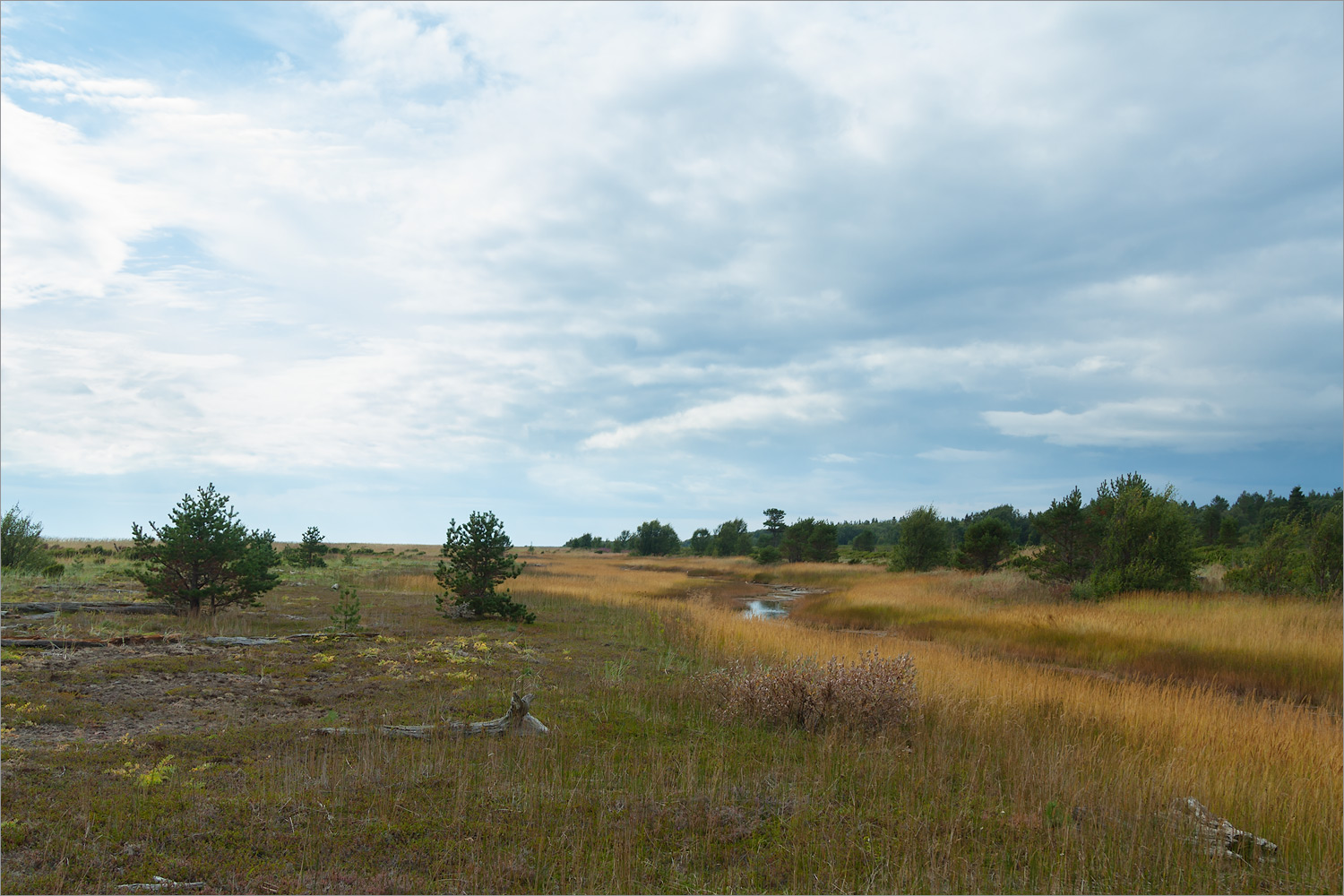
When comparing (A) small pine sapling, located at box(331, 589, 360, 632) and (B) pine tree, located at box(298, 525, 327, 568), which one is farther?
(B) pine tree, located at box(298, 525, 327, 568)

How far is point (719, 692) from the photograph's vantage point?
10547 millimetres

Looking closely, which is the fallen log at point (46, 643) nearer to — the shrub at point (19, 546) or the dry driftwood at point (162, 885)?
the dry driftwood at point (162, 885)

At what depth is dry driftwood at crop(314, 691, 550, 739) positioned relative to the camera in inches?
313

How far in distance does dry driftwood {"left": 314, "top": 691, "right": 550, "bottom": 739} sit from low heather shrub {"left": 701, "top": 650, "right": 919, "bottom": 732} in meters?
2.83

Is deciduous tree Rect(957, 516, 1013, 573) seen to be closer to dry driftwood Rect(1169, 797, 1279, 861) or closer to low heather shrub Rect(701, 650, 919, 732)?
low heather shrub Rect(701, 650, 919, 732)

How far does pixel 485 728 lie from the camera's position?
8258 mm

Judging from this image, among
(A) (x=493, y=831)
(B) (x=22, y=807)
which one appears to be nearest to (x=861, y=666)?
(A) (x=493, y=831)

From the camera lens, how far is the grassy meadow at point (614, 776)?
5.09m

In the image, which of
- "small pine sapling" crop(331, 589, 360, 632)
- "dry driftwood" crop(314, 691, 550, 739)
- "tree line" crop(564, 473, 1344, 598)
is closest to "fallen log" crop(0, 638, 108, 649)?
"small pine sapling" crop(331, 589, 360, 632)

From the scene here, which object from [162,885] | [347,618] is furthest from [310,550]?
[162,885]

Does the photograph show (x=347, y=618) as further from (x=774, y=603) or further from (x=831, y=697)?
(x=774, y=603)

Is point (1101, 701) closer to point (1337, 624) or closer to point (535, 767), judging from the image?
point (535, 767)

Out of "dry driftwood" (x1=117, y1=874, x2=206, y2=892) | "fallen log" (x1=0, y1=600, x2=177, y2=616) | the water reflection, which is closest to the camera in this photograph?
"dry driftwood" (x1=117, y1=874, x2=206, y2=892)

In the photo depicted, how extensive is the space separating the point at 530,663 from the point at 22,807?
819cm
